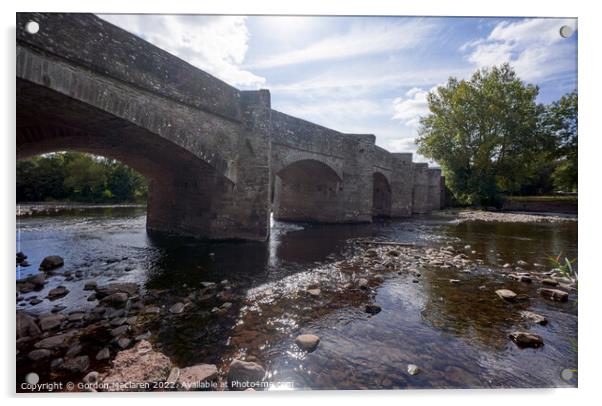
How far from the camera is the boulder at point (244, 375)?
254 centimetres

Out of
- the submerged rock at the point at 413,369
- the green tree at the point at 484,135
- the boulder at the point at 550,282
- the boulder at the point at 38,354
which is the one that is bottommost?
the submerged rock at the point at 413,369

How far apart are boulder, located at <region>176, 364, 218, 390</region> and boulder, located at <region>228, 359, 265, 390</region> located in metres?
0.18

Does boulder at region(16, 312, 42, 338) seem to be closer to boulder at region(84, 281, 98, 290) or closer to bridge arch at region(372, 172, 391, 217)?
boulder at region(84, 281, 98, 290)

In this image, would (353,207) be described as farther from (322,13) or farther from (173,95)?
(322,13)

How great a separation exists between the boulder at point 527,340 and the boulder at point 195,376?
3.44m

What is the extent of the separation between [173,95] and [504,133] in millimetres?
27766

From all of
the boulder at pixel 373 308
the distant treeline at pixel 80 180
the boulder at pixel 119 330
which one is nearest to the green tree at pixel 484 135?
the boulder at pixel 373 308

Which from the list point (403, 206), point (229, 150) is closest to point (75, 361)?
point (229, 150)

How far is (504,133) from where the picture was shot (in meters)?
24.4

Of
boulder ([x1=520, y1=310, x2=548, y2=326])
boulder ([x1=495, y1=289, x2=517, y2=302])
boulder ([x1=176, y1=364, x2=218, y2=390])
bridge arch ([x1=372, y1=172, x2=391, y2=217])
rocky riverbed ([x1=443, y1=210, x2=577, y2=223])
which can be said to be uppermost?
bridge arch ([x1=372, y1=172, x2=391, y2=217])

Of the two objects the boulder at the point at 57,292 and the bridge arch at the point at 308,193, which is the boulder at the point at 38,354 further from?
the bridge arch at the point at 308,193

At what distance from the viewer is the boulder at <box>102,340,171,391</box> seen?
259 cm

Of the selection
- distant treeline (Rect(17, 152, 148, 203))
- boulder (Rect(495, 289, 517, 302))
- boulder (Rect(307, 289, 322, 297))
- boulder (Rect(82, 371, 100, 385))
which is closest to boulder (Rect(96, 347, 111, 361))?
boulder (Rect(82, 371, 100, 385))

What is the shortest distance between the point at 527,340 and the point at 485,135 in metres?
26.9
